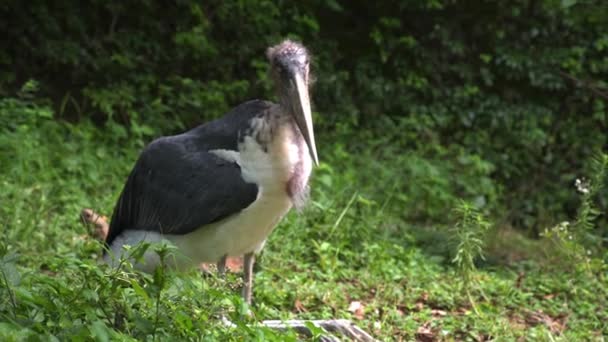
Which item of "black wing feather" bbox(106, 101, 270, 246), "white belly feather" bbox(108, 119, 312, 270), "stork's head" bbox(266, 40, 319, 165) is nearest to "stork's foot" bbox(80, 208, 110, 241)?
"black wing feather" bbox(106, 101, 270, 246)

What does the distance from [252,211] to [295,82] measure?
54 centimetres

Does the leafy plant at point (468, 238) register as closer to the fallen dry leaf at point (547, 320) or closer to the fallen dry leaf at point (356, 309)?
the fallen dry leaf at point (547, 320)

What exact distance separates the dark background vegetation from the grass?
38 mm

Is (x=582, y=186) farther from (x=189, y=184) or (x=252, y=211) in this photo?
(x=189, y=184)

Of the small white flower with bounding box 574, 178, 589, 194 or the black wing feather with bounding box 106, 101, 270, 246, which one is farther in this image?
the small white flower with bounding box 574, 178, 589, 194

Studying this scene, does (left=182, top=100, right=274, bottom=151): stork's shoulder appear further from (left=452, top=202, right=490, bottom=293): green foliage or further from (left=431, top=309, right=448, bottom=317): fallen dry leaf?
(left=431, top=309, right=448, bottom=317): fallen dry leaf

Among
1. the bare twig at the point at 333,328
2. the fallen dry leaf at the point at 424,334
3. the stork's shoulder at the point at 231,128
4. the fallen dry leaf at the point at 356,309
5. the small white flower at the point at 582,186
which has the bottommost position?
the fallen dry leaf at the point at 356,309

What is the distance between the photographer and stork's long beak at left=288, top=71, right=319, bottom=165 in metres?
4.07

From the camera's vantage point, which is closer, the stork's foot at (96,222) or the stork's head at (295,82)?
the stork's head at (295,82)

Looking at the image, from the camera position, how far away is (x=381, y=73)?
9.04 m

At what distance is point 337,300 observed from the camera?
4.84 m

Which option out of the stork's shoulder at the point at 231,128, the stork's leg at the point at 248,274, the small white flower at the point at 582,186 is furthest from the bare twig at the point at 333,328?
the small white flower at the point at 582,186

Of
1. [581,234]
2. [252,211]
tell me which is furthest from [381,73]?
[252,211]

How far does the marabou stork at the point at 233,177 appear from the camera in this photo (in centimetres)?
409
